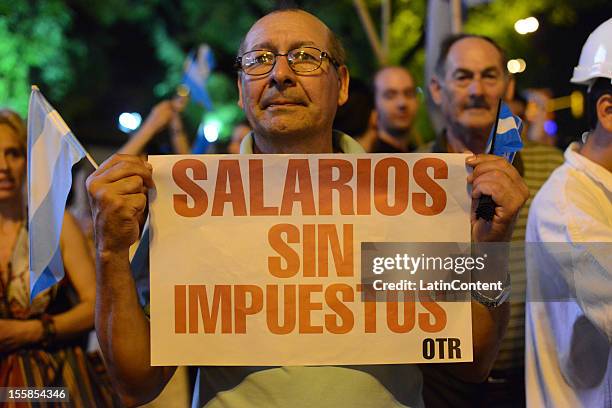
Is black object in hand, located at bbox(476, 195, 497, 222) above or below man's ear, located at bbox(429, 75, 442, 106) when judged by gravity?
below

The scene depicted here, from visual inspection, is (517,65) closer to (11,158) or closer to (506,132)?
(11,158)

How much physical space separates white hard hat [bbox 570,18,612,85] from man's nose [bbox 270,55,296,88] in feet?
3.99

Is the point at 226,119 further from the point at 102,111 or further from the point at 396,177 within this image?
the point at 396,177

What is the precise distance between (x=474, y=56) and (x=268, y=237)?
203 centimetres

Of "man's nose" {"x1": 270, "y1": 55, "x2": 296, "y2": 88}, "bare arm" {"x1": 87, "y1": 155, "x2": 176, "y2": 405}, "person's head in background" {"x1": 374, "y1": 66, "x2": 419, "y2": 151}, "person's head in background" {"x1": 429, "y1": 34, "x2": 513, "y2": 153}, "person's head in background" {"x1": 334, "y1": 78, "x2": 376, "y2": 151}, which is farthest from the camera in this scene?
"person's head in background" {"x1": 374, "y1": 66, "x2": 419, "y2": 151}

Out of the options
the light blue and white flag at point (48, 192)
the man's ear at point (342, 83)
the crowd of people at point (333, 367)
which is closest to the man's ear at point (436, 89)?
the crowd of people at point (333, 367)

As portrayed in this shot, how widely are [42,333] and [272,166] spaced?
1.58 m

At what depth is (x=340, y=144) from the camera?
3.11 meters

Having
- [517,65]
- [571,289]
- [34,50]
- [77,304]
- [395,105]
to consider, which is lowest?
[571,289]

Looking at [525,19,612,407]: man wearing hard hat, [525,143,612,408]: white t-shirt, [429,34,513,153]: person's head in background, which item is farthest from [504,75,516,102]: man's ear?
[525,143,612,408]: white t-shirt

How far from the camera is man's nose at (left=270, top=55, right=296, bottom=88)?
285 centimetres

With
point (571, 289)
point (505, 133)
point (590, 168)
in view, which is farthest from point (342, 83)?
point (571, 289)

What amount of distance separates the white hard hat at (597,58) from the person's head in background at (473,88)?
0.77 meters

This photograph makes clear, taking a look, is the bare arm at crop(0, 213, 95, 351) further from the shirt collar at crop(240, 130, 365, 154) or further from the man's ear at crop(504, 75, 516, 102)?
the man's ear at crop(504, 75, 516, 102)
